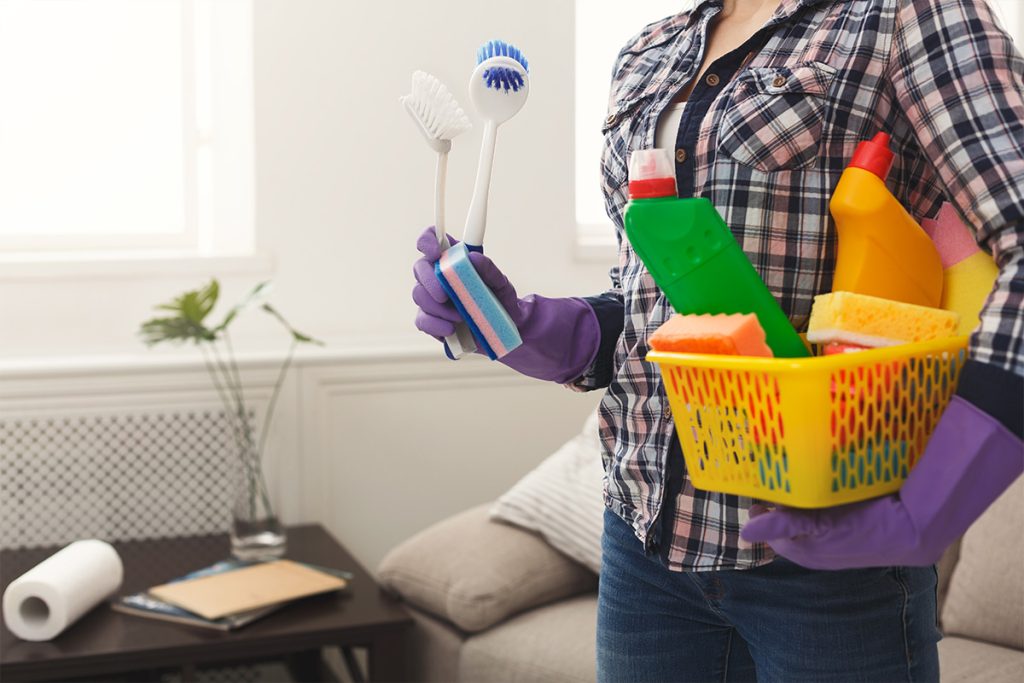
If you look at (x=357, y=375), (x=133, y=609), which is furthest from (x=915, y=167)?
(x=357, y=375)

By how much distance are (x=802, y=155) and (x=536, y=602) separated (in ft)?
4.27

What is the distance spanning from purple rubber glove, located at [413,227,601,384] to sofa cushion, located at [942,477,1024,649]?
3.55ft

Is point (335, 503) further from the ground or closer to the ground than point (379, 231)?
closer to the ground

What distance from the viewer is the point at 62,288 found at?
236 centimetres

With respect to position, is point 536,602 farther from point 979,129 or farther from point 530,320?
point 979,129

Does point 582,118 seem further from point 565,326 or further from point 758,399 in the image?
point 758,399

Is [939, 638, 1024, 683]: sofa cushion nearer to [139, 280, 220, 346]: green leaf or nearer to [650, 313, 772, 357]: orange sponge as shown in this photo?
[650, 313, 772, 357]: orange sponge

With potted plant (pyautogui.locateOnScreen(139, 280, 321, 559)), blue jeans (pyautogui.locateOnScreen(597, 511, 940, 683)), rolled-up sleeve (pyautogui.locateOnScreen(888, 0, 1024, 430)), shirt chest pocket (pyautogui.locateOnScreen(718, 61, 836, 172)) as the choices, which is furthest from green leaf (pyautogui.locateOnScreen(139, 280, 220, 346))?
rolled-up sleeve (pyautogui.locateOnScreen(888, 0, 1024, 430))

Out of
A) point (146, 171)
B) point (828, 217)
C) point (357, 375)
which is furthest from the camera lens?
point (146, 171)

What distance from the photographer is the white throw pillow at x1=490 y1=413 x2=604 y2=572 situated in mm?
1982

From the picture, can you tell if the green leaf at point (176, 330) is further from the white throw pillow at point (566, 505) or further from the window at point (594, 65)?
the window at point (594, 65)

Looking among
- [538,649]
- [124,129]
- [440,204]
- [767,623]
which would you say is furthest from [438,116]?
[124,129]

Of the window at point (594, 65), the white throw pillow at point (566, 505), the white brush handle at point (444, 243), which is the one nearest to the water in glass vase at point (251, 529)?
the white throw pillow at point (566, 505)

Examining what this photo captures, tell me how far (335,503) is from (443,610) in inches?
20.6
